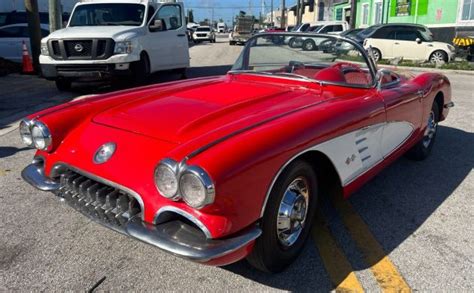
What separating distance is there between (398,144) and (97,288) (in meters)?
2.73

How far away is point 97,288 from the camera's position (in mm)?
2520

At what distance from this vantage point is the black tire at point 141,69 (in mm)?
9008

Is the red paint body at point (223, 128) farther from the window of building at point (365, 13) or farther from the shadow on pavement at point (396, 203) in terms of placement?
the window of building at point (365, 13)

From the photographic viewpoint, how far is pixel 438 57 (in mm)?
15656

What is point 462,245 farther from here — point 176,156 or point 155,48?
point 155,48

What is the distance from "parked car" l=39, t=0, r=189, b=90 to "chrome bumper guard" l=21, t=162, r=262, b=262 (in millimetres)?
6794

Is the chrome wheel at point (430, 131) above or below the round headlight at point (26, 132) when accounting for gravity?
below

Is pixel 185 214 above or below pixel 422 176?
above

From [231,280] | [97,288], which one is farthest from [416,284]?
[97,288]

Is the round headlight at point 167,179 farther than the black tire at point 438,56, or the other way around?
the black tire at point 438,56

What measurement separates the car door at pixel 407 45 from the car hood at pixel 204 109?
14.1 meters

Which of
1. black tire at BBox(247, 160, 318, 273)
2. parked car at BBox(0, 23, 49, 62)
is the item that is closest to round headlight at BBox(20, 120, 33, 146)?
black tire at BBox(247, 160, 318, 273)

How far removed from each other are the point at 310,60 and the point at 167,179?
7.47ft

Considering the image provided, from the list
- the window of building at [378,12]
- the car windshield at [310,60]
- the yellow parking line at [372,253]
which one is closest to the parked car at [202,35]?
the window of building at [378,12]
